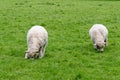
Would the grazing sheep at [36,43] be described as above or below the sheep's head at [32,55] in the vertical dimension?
above

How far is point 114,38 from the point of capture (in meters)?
20.1

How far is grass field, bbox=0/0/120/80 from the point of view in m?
13.2

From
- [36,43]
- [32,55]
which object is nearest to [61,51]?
[36,43]

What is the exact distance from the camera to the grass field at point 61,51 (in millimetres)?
13164

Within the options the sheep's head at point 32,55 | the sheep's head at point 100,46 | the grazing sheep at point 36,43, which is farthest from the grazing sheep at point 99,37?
the sheep's head at point 32,55

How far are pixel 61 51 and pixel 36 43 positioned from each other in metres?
2.39

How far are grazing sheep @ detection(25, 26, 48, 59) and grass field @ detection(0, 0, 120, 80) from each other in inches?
10.8

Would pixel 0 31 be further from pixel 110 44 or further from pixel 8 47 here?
pixel 110 44

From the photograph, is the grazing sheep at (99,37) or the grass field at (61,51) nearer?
the grass field at (61,51)

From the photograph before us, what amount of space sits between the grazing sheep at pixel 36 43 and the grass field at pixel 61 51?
275mm

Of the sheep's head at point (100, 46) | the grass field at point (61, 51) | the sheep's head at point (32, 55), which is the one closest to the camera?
the grass field at point (61, 51)

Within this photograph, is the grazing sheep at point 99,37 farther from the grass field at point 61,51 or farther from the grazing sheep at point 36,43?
the grazing sheep at point 36,43

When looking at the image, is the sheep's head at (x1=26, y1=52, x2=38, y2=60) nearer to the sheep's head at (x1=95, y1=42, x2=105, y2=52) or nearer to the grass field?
the grass field

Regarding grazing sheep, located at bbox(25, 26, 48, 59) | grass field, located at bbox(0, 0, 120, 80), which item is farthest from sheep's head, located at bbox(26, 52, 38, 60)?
grass field, located at bbox(0, 0, 120, 80)
